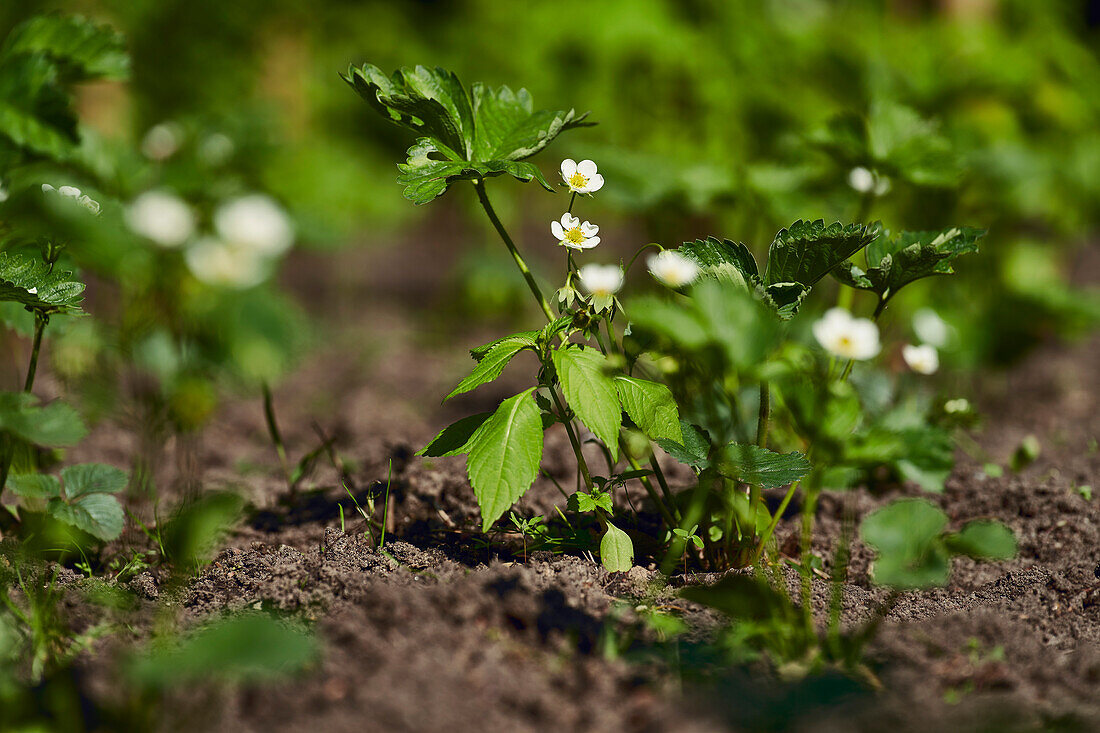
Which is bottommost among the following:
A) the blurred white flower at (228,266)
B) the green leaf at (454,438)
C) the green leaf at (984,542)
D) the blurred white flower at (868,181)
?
the green leaf at (454,438)

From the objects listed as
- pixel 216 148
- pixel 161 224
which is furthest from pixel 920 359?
pixel 216 148

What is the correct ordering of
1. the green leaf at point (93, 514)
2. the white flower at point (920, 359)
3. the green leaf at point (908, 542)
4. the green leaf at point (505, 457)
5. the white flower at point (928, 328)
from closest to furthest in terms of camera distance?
1. the green leaf at point (908, 542)
2. the green leaf at point (505, 457)
3. the green leaf at point (93, 514)
4. the white flower at point (920, 359)
5. the white flower at point (928, 328)

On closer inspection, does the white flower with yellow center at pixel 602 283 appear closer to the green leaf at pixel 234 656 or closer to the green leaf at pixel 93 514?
the green leaf at pixel 234 656

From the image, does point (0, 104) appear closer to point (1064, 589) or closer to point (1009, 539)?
point (1009, 539)

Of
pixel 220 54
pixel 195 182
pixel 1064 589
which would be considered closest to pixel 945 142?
pixel 1064 589

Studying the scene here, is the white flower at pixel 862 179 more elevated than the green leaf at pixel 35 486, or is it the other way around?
the white flower at pixel 862 179

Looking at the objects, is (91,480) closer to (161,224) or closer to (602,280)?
(161,224)

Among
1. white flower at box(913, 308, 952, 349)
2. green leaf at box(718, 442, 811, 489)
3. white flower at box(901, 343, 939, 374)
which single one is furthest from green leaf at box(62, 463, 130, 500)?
white flower at box(913, 308, 952, 349)

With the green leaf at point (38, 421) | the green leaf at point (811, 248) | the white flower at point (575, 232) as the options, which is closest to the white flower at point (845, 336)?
the green leaf at point (811, 248)

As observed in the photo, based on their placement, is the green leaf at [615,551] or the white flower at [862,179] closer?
the green leaf at [615,551]
